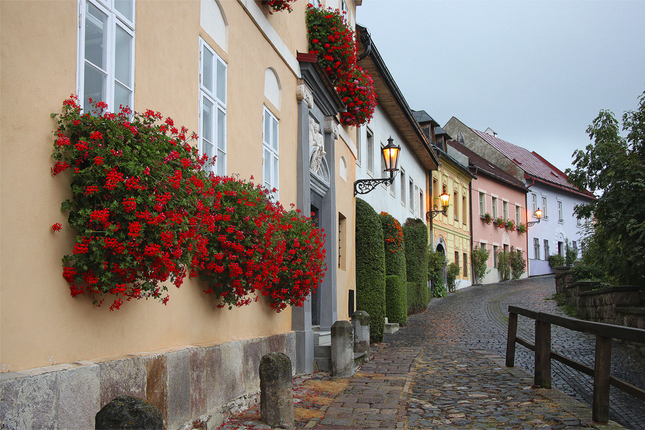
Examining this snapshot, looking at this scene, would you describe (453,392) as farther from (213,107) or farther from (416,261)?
(416,261)

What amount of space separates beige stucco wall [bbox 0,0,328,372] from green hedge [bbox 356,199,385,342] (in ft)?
26.1

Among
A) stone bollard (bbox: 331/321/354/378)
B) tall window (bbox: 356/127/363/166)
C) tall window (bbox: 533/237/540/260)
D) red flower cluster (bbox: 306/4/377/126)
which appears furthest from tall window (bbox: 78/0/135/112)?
tall window (bbox: 533/237/540/260)

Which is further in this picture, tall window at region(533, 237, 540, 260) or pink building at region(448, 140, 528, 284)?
tall window at region(533, 237, 540, 260)

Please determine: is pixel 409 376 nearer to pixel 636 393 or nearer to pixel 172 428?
Answer: pixel 636 393

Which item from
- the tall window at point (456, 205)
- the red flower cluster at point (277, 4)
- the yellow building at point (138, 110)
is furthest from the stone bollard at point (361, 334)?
the tall window at point (456, 205)

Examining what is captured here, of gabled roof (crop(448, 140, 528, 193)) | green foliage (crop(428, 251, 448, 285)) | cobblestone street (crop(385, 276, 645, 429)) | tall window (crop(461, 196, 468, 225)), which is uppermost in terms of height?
gabled roof (crop(448, 140, 528, 193))

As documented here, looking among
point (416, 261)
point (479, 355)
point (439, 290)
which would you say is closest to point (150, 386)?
point (479, 355)

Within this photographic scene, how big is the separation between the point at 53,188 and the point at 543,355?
19.9 feet

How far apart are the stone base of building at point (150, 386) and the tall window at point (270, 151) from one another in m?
2.01

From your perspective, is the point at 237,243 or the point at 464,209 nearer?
the point at 237,243

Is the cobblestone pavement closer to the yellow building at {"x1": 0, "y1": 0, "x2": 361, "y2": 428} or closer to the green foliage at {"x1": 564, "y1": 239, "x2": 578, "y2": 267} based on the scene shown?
the yellow building at {"x1": 0, "y1": 0, "x2": 361, "y2": 428}

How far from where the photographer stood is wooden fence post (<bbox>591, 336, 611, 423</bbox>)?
5.55m

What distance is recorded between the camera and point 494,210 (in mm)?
37531

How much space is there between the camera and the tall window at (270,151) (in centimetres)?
766
